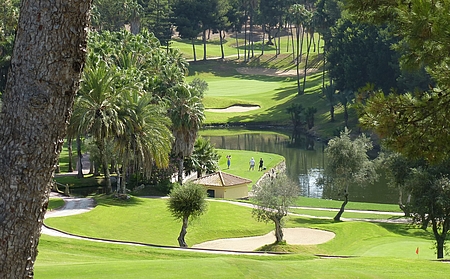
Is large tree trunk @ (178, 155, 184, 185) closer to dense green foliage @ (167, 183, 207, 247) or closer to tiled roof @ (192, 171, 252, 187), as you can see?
tiled roof @ (192, 171, 252, 187)

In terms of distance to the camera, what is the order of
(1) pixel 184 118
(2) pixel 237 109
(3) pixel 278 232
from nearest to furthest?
(3) pixel 278 232, (1) pixel 184 118, (2) pixel 237 109

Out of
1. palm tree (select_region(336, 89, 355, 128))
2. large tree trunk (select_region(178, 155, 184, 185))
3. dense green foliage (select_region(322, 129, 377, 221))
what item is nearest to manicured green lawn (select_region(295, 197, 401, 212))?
dense green foliage (select_region(322, 129, 377, 221))

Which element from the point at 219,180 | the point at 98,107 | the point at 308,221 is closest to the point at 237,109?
the point at 219,180

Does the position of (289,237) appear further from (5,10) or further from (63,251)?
(5,10)

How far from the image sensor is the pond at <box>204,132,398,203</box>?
179 feet

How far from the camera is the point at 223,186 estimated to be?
161ft

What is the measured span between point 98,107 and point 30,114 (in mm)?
33179

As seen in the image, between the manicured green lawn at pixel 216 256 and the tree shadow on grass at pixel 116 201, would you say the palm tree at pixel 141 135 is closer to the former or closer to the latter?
the tree shadow on grass at pixel 116 201

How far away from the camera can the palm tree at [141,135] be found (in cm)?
3922

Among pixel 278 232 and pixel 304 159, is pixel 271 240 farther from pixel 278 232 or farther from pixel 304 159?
pixel 304 159

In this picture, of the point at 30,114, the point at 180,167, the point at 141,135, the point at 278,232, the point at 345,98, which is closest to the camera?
the point at 30,114

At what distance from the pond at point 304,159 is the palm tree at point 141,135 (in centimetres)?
1309

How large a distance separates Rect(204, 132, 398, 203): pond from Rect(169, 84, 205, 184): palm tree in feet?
38.1

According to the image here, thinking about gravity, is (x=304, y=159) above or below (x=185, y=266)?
below
